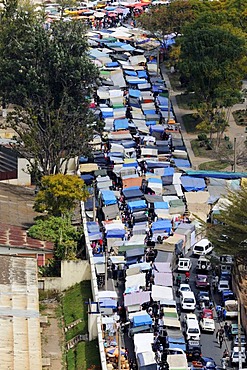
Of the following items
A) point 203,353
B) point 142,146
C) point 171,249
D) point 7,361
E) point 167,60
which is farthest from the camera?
point 167,60

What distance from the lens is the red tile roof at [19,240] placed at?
54375mm

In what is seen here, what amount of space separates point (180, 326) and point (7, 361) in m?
10.6

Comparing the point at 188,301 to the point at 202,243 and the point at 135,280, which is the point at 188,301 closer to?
the point at 135,280

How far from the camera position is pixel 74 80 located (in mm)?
69438

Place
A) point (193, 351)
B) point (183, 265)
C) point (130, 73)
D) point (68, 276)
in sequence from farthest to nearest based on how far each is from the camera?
point (130, 73) → point (183, 265) → point (68, 276) → point (193, 351)

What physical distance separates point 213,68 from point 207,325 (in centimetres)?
3373

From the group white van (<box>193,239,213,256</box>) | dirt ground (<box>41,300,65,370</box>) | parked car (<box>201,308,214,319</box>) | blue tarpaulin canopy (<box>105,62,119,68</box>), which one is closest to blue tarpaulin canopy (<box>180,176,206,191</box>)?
white van (<box>193,239,213,256</box>)

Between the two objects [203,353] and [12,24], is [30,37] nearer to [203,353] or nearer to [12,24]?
[12,24]

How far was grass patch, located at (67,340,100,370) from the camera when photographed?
46094mm

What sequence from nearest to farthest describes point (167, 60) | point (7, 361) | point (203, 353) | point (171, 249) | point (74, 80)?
1. point (7, 361)
2. point (203, 353)
3. point (171, 249)
4. point (74, 80)
5. point (167, 60)

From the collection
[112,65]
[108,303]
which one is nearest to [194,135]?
[112,65]

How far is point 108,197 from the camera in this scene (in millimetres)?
64562

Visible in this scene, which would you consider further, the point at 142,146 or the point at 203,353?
the point at 142,146

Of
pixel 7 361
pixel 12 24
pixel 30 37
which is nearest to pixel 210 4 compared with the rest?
pixel 12 24
